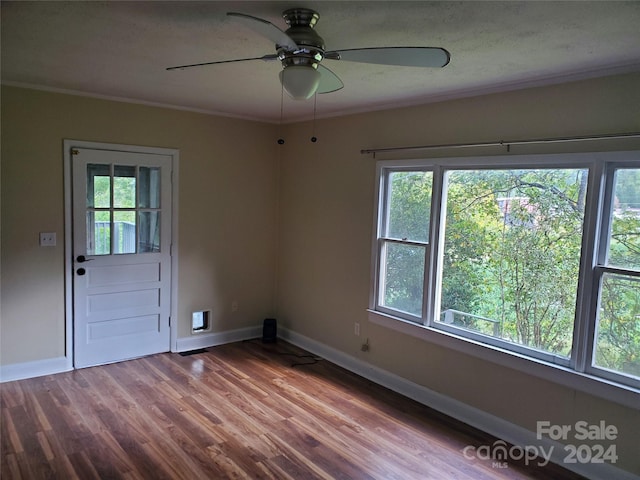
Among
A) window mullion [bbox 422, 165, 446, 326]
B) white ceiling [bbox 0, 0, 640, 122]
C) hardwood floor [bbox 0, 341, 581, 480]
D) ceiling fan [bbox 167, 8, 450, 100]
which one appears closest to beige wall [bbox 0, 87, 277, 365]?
white ceiling [bbox 0, 0, 640, 122]

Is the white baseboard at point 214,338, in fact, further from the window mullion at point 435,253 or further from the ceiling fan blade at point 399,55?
the ceiling fan blade at point 399,55

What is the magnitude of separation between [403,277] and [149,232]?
238cm

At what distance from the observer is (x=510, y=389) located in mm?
3102

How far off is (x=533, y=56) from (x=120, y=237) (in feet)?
11.6

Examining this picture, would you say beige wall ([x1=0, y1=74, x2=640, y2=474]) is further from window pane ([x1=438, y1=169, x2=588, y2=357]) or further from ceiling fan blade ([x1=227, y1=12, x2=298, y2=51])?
ceiling fan blade ([x1=227, y1=12, x2=298, y2=51])

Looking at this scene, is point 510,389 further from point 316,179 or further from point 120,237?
point 120,237

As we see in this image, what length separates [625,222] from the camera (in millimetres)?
2609

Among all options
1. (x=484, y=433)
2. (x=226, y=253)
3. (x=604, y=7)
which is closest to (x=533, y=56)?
(x=604, y=7)

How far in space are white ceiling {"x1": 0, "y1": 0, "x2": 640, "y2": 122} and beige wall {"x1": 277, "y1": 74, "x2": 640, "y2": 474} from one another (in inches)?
6.4

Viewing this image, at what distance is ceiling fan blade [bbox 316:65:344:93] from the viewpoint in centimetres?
223

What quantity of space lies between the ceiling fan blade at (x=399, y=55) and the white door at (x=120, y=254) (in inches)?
110

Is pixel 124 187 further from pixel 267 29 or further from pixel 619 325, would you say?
pixel 619 325

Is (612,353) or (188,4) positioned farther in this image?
(612,353)

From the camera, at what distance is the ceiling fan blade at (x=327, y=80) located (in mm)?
2230
